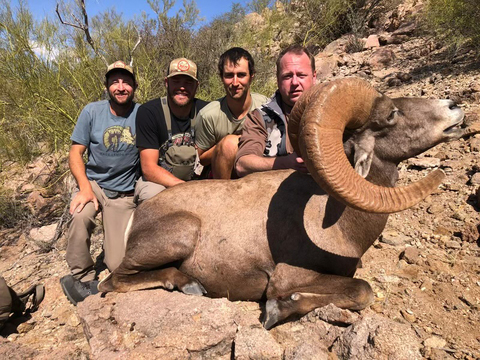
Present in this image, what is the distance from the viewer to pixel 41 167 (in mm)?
8508

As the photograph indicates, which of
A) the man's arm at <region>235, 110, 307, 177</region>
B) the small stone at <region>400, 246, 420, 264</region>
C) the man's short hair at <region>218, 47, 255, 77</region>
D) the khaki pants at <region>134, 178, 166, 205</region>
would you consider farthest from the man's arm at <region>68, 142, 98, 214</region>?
the small stone at <region>400, 246, 420, 264</region>

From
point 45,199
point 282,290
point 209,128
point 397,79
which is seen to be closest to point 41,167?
point 45,199

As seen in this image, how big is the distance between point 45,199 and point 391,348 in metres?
7.36

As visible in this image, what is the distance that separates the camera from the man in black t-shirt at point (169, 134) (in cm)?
476

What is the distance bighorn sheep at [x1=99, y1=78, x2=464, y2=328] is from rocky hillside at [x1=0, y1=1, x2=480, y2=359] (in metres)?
0.27

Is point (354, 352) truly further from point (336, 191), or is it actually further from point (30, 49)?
point (30, 49)

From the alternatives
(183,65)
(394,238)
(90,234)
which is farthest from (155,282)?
(183,65)

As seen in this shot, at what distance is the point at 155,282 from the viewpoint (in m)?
3.57

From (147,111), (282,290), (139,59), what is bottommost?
(282,290)

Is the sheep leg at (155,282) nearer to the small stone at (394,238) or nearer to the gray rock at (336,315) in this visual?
the gray rock at (336,315)

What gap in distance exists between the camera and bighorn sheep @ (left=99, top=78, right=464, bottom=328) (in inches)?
101

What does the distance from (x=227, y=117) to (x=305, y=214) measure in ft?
7.73

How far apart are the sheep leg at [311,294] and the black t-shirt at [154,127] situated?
9.11 feet

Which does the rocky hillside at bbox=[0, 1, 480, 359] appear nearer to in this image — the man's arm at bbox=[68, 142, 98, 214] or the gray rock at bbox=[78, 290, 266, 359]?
the gray rock at bbox=[78, 290, 266, 359]
